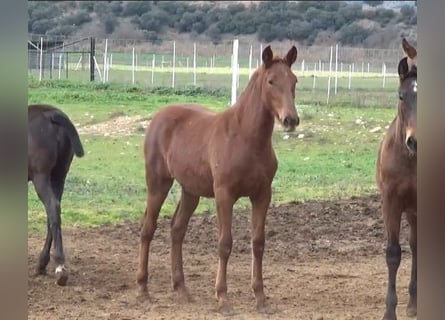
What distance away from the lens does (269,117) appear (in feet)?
20.0

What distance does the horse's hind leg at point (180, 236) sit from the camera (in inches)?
258

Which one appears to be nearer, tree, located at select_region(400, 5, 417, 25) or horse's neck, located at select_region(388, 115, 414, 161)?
horse's neck, located at select_region(388, 115, 414, 161)

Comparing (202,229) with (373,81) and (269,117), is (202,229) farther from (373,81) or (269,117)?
(373,81)

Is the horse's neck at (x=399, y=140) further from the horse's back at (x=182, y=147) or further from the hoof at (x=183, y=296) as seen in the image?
the hoof at (x=183, y=296)

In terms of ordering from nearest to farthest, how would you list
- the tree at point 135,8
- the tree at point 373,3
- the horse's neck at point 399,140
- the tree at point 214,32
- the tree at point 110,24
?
the horse's neck at point 399,140, the tree at point 214,32, the tree at point 110,24, the tree at point 135,8, the tree at point 373,3

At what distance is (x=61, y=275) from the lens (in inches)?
265

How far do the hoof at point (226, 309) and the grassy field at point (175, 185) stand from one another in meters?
3.55

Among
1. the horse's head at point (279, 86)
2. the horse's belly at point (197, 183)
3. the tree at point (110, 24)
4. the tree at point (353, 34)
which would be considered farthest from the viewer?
the tree at point (110, 24)

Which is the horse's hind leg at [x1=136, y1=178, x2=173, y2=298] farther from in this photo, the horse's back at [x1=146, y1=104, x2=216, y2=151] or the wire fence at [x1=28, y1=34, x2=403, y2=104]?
the wire fence at [x1=28, y1=34, x2=403, y2=104]

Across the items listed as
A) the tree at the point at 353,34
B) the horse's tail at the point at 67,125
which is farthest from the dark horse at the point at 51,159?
the tree at the point at 353,34

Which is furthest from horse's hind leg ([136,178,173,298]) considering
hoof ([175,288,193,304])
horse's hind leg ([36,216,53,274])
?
horse's hind leg ([36,216,53,274])

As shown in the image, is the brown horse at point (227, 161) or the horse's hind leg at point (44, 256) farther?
the horse's hind leg at point (44, 256)

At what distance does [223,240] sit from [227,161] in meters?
0.57

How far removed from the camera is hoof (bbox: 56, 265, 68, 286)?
6.71 metres
